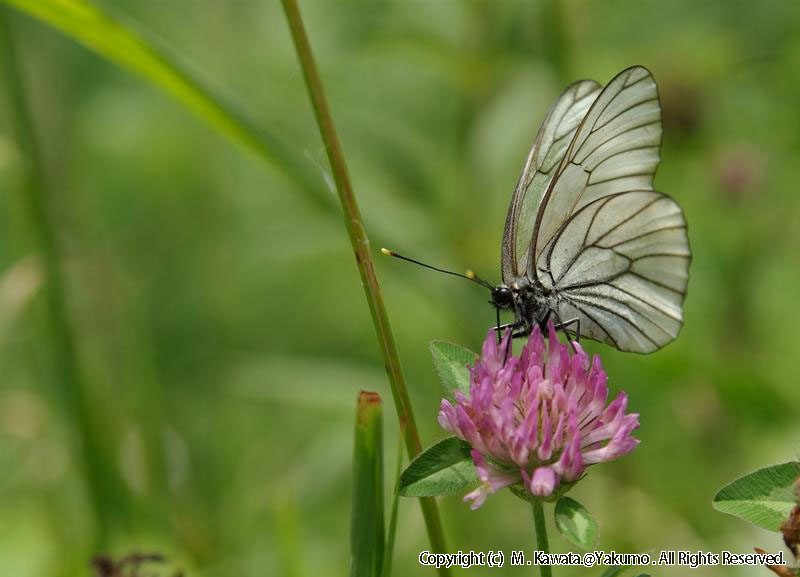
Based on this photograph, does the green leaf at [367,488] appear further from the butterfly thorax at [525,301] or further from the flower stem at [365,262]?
the butterfly thorax at [525,301]

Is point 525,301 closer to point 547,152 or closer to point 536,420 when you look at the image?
point 547,152

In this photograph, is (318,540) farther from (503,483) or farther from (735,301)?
(503,483)

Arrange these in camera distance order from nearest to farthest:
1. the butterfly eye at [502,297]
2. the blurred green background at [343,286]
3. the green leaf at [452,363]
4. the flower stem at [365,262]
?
the flower stem at [365,262], the green leaf at [452,363], the butterfly eye at [502,297], the blurred green background at [343,286]

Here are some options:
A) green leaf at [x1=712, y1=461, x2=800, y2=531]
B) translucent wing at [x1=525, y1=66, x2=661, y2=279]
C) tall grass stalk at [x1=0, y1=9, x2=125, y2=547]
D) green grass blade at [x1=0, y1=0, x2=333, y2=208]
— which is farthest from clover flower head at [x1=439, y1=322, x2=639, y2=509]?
tall grass stalk at [x1=0, y1=9, x2=125, y2=547]

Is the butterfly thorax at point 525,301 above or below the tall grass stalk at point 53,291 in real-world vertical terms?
below

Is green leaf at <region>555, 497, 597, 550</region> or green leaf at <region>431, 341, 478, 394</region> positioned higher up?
green leaf at <region>431, 341, 478, 394</region>

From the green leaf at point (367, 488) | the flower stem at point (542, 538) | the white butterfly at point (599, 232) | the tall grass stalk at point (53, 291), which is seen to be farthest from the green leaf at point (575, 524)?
the tall grass stalk at point (53, 291)

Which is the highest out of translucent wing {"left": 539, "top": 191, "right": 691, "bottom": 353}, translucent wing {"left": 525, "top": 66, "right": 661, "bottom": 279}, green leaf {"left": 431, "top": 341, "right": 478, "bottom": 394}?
translucent wing {"left": 525, "top": 66, "right": 661, "bottom": 279}

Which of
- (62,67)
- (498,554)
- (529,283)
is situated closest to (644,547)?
(498,554)

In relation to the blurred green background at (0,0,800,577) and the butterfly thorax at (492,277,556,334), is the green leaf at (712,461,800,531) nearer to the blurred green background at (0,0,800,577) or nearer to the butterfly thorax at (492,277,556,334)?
the butterfly thorax at (492,277,556,334)
